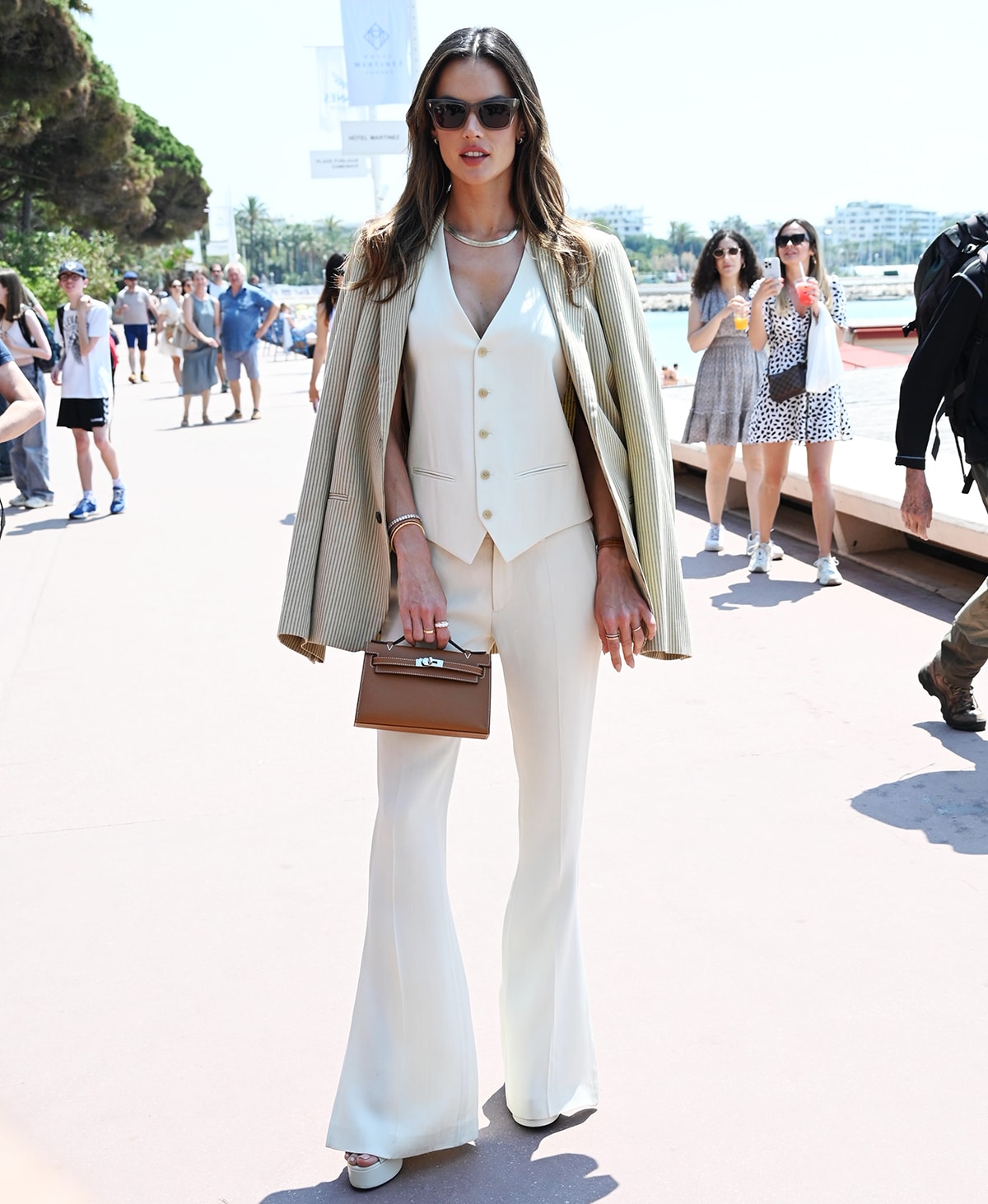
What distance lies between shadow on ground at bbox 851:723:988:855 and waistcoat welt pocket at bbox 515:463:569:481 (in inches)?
85.3

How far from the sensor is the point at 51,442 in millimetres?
15617

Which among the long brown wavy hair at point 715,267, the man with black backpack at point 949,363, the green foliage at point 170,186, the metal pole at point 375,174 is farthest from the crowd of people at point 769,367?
the green foliage at point 170,186

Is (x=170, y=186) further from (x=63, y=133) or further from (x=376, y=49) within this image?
(x=376, y=49)

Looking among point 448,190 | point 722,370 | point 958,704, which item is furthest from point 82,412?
point 448,190

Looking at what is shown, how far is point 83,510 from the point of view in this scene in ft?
34.0

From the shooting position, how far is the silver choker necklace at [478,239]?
259cm

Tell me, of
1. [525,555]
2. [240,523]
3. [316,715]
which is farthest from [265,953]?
[240,523]

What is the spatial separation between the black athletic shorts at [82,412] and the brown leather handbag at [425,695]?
27.7 ft

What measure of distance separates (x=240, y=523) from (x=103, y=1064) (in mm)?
7173

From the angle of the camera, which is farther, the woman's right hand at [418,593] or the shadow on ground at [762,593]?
the shadow on ground at [762,593]

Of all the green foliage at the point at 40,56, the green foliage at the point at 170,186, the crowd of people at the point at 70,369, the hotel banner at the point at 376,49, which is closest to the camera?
the crowd of people at the point at 70,369

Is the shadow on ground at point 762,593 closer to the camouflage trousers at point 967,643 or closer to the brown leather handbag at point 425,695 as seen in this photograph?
the camouflage trousers at point 967,643

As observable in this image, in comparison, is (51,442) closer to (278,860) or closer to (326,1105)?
(278,860)

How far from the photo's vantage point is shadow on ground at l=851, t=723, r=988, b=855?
4.14 metres
